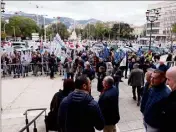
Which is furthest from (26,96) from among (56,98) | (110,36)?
(110,36)

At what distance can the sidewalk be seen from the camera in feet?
26.5

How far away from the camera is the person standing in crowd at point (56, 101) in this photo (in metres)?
4.82

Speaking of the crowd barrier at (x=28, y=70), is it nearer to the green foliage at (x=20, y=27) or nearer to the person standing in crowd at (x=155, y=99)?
the person standing in crowd at (x=155, y=99)

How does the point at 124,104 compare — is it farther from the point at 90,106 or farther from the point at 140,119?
the point at 90,106

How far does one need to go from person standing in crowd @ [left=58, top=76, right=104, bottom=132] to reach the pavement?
3783mm

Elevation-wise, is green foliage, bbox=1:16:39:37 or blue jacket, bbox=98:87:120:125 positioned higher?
green foliage, bbox=1:16:39:37

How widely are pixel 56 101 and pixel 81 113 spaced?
165 centimetres

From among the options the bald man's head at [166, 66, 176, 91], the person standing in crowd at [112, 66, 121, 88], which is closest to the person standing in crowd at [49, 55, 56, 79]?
the person standing in crowd at [112, 66, 121, 88]

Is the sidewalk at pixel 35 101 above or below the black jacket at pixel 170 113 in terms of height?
below

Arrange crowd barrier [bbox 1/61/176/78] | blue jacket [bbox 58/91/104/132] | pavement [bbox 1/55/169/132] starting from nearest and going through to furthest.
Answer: blue jacket [bbox 58/91/104/132] < pavement [bbox 1/55/169/132] < crowd barrier [bbox 1/61/176/78]

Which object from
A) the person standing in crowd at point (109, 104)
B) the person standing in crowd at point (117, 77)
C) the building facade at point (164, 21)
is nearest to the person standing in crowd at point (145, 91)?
the person standing in crowd at point (109, 104)

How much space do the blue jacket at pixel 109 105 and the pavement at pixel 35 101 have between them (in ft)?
7.48

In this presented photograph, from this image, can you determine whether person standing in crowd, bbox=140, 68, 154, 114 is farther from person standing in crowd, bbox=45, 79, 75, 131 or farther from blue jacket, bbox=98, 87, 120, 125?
person standing in crowd, bbox=45, 79, 75, 131

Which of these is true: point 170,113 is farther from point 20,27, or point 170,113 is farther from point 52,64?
point 20,27
